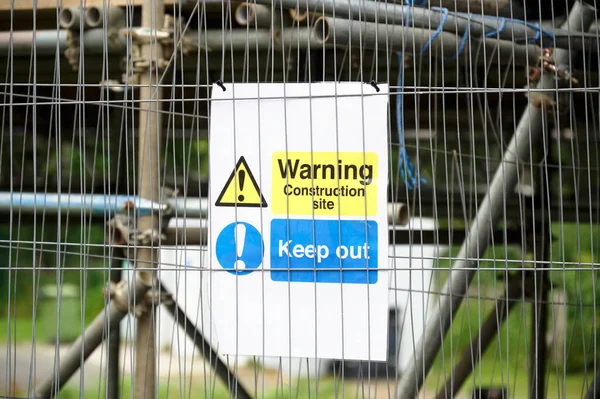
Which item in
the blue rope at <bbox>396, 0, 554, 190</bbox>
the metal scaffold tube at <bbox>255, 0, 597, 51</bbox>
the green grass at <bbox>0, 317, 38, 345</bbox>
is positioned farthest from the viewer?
the green grass at <bbox>0, 317, 38, 345</bbox>

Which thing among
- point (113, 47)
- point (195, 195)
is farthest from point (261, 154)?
point (195, 195)

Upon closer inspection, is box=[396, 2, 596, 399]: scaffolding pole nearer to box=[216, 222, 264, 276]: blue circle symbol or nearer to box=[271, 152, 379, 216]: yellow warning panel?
box=[271, 152, 379, 216]: yellow warning panel

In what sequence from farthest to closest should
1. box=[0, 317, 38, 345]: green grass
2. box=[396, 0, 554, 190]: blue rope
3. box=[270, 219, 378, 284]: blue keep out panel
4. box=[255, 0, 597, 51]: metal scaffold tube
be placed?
box=[0, 317, 38, 345]: green grass → box=[255, 0, 597, 51]: metal scaffold tube → box=[396, 0, 554, 190]: blue rope → box=[270, 219, 378, 284]: blue keep out panel

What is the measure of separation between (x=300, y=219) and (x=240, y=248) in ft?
0.65

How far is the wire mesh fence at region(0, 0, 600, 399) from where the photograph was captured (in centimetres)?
219

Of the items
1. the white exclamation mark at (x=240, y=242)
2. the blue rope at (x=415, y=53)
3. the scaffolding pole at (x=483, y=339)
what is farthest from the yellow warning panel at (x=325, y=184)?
the scaffolding pole at (x=483, y=339)

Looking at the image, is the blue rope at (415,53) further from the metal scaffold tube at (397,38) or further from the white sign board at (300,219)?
the white sign board at (300,219)

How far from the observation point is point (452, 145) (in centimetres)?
467

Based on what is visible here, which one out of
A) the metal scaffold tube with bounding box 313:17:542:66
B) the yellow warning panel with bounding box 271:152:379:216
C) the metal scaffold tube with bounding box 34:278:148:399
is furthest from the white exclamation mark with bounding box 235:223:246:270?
the metal scaffold tube with bounding box 34:278:148:399

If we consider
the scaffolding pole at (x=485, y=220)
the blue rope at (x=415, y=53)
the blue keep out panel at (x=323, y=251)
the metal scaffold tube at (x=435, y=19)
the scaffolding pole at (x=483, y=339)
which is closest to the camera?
the blue keep out panel at (x=323, y=251)

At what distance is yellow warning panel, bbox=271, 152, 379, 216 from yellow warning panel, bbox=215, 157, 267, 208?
0.06m

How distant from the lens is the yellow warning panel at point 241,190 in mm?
2213

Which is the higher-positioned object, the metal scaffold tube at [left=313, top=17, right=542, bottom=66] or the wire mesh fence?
the metal scaffold tube at [left=313, top=17, right=542, bottom=66]

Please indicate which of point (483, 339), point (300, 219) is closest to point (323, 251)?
point (300, 219)
